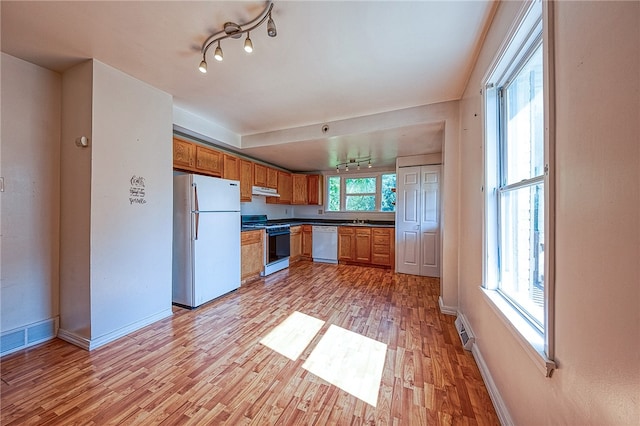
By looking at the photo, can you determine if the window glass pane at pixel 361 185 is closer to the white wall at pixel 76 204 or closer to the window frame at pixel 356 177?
the window frame at pixel 356 177

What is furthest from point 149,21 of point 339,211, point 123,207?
point 339,211

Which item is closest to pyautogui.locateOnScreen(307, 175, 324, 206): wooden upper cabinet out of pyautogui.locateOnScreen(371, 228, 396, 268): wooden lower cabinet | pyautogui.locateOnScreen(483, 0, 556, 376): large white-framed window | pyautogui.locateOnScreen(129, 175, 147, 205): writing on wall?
pyautogui.locateOnScreen(371, 228, 396, 268): wooden lower cabinet

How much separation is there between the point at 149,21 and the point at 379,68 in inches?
68.6

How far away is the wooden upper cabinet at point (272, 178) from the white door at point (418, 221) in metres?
2.53

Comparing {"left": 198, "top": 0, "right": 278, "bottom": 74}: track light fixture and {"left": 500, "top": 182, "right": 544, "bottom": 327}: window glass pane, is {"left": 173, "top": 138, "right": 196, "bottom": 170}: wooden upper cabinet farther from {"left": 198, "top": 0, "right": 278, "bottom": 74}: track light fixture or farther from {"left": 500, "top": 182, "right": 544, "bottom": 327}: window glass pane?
{"left": 500, "top": 182, "right": 544, "bottom": 327}: window glass pane

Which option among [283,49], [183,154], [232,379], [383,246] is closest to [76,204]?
[183,154]

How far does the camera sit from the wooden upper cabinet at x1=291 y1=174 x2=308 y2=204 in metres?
5.93

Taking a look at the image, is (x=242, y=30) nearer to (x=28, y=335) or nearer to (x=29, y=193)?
(x=29, y=193)

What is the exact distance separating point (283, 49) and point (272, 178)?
Result: 11.0ft

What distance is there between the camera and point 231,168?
12.9 feet

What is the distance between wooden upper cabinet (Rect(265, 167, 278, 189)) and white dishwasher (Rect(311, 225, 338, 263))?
131 centimetres

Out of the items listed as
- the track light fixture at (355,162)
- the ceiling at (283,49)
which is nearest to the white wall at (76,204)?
the ceiling at (283,49)

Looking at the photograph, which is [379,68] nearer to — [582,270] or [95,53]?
[582,270]

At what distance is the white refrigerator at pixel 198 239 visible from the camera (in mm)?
2900
